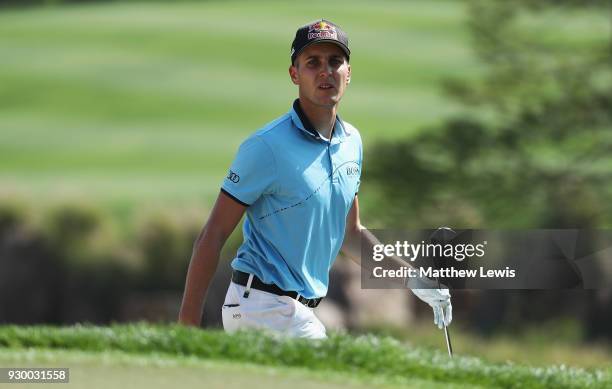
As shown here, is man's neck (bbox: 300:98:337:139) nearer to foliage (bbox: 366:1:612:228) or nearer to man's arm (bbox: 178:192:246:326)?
man's arm (bbox: 178:192:246:326)

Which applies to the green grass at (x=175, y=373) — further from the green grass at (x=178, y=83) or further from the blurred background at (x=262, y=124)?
the green grass at (x=178, y=83)

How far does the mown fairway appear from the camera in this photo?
28.2 m

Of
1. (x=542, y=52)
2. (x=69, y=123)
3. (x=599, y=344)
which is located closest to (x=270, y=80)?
(x=69, y=123)

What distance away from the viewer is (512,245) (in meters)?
6.46

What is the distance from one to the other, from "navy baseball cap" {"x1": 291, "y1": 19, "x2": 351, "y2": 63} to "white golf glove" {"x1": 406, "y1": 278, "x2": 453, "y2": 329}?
41.0 inches

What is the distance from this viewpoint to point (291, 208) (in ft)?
16.8

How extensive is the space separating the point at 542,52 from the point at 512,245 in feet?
72.6

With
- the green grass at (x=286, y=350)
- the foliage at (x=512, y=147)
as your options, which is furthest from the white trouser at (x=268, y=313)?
the foliage at (x=512, y=147)

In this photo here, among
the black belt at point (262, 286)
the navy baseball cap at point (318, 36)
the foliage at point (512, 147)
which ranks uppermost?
the foliage at point (512, 147)

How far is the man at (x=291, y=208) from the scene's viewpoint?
5047mm

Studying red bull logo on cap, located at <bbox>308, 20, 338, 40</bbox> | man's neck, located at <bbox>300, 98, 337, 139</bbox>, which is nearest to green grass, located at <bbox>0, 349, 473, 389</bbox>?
man's neck, located at <bbox>300, 98, 337, 139</bbox>

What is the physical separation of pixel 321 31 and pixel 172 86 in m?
29.7

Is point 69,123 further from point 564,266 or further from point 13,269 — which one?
point 564,266

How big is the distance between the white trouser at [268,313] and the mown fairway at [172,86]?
18603mm
